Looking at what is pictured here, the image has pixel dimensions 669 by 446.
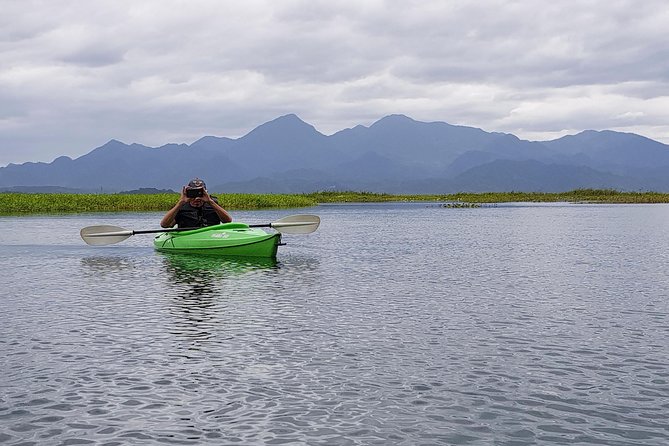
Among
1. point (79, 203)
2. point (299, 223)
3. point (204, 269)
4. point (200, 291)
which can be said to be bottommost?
point (200, 291)

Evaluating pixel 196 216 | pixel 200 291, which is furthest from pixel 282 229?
pixel 200 291

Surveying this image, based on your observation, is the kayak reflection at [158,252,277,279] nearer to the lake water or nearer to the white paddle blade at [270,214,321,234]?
the lake water

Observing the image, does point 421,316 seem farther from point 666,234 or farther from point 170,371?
point 666,234

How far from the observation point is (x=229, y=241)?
33.0m

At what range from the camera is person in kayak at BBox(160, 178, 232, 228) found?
3466 cm

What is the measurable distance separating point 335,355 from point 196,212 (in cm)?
2153

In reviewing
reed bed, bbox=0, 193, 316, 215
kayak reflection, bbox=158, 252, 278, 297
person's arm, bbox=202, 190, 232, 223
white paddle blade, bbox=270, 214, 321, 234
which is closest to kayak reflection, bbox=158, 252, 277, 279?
kayak reflection, bbox=158, 252, 278, 297

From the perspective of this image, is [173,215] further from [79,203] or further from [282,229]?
[79,203]

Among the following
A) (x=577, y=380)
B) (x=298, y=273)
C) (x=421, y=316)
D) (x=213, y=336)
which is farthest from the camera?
(x=298, y=273)

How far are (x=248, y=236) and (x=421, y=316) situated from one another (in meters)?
14.9

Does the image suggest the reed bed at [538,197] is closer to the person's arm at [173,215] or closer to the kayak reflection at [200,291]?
the person's arm at [173,215]

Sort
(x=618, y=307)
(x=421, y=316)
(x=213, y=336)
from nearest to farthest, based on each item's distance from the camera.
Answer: (x=213, y=336)
(x=421, y=316)
(x=618, y=307)

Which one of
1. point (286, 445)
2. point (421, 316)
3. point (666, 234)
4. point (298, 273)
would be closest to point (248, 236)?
point (298, 273)

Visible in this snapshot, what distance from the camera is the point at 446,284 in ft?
85.2
